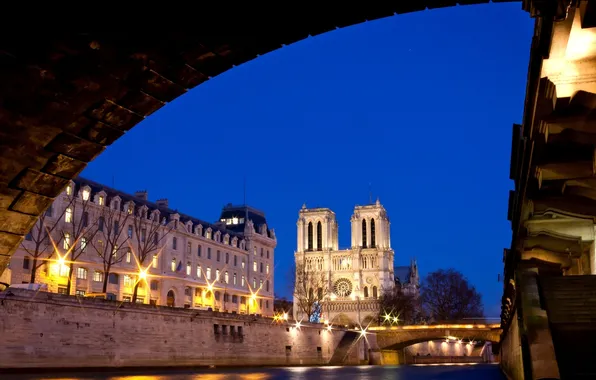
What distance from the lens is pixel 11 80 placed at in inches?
233

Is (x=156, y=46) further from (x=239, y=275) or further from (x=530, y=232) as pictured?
(x=239, y=275)

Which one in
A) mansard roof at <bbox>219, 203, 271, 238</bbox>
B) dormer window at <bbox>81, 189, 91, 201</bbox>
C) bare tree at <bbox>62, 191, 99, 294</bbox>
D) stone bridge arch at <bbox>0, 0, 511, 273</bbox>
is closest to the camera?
stone bridge arch at <bbox>0, 0, 511, 273</bbox>

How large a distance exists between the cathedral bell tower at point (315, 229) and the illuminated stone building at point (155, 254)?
4448 cm

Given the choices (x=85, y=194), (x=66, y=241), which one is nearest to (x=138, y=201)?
(x=85, y=194)

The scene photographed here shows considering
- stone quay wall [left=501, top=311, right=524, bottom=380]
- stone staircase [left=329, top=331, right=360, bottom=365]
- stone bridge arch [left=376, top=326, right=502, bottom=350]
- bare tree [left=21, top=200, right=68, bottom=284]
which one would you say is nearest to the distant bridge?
stone bridge arch [left=376, top=326, right=502, bottom=350]

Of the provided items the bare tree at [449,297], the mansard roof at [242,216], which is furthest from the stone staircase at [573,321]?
the bare tree at [449,297]

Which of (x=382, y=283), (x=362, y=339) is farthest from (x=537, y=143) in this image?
(x=382, y=283)

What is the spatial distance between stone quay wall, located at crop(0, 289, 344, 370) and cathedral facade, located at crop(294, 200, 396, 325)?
76.7 meters

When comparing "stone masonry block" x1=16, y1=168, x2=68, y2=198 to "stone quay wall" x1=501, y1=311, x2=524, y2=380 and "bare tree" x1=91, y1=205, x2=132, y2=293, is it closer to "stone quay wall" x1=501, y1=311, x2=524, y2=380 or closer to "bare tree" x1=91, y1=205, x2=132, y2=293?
"stone quay wall" x1=501, y1=311, x2=524, y2=380

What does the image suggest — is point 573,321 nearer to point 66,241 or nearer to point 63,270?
point 66,241

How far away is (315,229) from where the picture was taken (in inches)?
5773

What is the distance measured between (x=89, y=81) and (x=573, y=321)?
15721 mm

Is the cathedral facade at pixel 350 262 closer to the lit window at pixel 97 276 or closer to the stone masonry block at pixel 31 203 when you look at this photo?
the lit window at pixel 97 276

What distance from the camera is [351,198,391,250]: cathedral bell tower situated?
14225 cm
